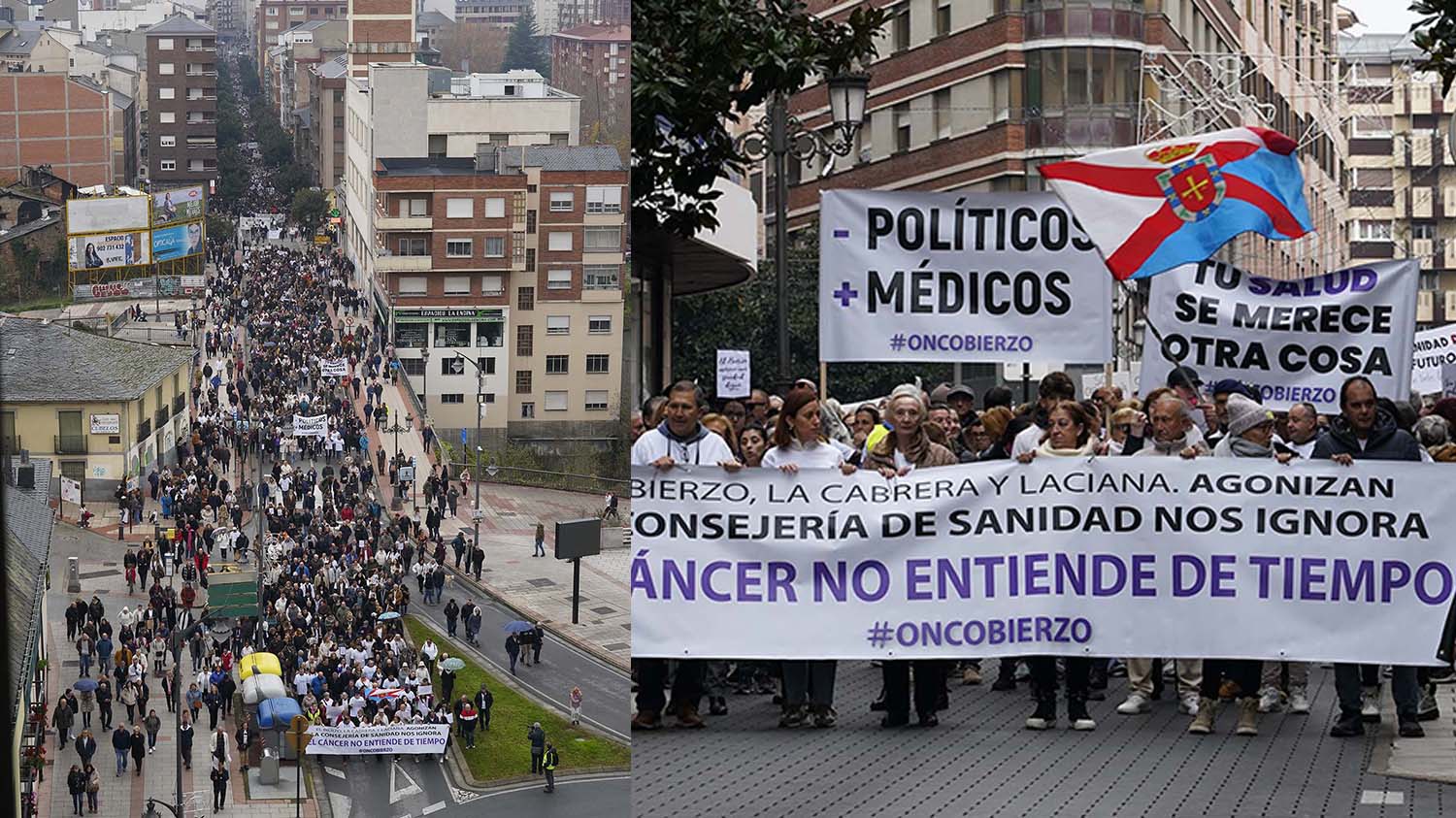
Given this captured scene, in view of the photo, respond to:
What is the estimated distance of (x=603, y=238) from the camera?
430 cm

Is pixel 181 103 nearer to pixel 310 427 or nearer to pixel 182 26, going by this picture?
pixel 182 26

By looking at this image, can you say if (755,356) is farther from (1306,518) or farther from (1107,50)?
(1306,518)

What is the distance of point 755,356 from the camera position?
47719mm

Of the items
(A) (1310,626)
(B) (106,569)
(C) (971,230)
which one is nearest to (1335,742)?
(A) (1310,626)

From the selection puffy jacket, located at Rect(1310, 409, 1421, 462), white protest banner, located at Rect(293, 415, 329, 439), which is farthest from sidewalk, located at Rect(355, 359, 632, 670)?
puffy jacket, located at Rect(1310, 409, 1421, 462)

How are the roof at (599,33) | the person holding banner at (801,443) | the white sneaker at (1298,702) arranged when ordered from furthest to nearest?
the white sneaker at (1298,702), the person holding banner at (801,443), the roof at (599,33)

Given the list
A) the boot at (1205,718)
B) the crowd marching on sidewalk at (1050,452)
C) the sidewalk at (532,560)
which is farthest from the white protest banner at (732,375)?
the sidewalk at (532,560)

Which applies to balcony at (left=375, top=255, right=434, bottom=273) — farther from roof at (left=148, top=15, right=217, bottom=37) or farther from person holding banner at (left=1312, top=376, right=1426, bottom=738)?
person holding banner at (left=1312, top=376, right=1426, bottom=738)

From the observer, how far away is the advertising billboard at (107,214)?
147 inches

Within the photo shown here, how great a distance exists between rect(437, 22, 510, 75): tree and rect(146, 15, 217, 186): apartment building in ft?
1.53

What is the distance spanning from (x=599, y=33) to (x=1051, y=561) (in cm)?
446

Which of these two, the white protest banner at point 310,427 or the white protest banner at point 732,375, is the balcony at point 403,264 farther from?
the white protest banner at point 732,375

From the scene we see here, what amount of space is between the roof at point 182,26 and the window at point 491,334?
2.64 ft

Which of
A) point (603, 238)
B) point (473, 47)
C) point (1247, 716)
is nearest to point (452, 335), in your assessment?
point (603, 238)
